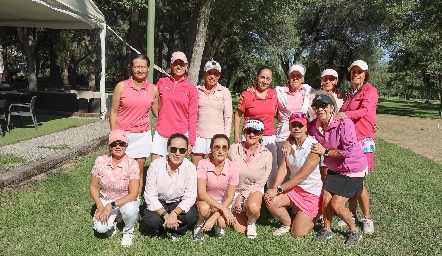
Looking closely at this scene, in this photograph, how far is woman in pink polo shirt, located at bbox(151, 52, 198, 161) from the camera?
4.66m

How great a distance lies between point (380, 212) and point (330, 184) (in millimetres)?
1845

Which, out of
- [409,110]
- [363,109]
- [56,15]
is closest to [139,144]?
[363,109]

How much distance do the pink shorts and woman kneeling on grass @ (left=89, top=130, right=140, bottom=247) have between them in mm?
1869

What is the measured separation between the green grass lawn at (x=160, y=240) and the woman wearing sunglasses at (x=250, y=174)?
0.21 meters

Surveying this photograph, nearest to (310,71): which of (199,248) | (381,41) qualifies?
(381,41)

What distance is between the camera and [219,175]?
4312mm

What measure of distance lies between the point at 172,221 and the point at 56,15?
10923 mm

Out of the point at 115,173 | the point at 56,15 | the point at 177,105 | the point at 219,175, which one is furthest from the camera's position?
the point at 56,15

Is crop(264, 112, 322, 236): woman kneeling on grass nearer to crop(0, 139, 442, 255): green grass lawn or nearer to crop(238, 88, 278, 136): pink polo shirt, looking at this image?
crop(0, 139, 442, 255): green grass lawn

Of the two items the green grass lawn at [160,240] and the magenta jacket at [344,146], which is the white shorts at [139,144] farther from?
the magenta jacket at [344,146]

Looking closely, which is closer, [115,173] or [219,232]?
[115,173]

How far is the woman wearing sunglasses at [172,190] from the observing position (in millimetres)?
4055

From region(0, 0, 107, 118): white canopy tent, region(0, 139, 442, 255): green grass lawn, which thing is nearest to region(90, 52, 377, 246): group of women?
region(0, 139, 442, 255): green grass lawn

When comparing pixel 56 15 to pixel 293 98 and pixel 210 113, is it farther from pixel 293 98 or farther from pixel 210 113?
pixel 293 98
